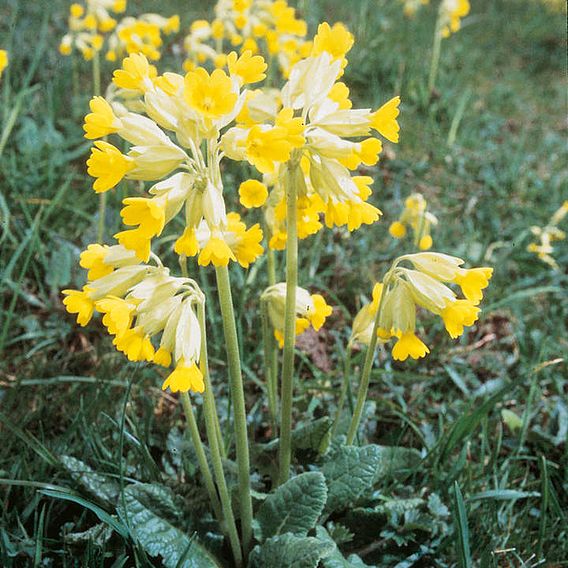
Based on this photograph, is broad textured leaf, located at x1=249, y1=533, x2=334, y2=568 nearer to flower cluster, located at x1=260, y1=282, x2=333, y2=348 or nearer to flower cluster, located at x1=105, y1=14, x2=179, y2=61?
Result: flower cluster, located at x1=260, y1=282, x2=333, y2=348

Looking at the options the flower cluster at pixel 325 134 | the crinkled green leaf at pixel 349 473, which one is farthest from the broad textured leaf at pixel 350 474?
the flower cluster at pixel 325 134

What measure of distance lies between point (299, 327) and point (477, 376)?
126 cm

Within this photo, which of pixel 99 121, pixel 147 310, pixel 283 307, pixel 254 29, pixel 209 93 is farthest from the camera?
pixel 254 29

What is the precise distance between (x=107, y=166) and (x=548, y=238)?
2.74 metres

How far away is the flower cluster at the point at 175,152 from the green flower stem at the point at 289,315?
8.0 inches

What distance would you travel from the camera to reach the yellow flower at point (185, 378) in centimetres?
154

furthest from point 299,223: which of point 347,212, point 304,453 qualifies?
point 304,453

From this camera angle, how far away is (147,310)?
1.62 meters

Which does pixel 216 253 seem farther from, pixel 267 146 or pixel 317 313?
pixel 317 313

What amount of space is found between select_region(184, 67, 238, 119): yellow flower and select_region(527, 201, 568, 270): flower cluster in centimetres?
242

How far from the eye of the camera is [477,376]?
2988 millimetres

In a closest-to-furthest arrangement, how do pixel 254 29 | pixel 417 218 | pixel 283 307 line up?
pixel 283 307, pixel 417 218, pixel 254 29

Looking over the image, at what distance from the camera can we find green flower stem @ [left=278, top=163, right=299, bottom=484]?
5.41 ft

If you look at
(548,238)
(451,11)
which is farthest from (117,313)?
(451,11)
